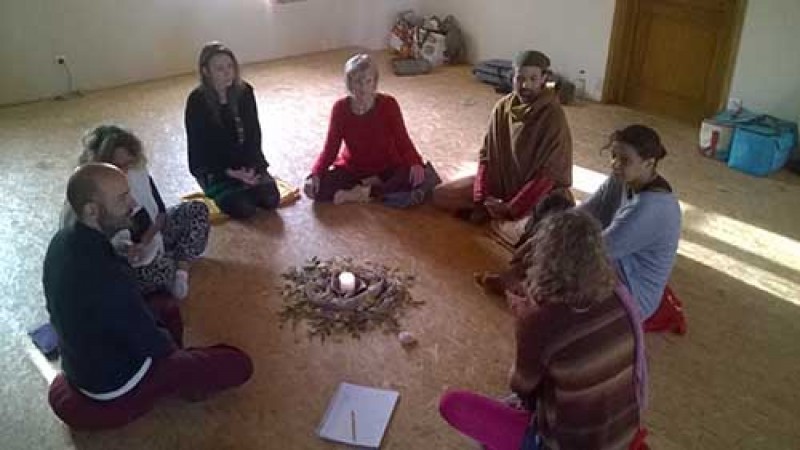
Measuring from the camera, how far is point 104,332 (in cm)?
206

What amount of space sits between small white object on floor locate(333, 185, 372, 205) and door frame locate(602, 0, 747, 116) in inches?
95.4

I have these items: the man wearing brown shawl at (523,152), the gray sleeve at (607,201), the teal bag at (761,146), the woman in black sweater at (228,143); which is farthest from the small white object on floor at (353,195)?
the teal bag at (761,146)

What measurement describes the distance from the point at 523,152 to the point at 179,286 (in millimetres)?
1551

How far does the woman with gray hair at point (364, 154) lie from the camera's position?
11.8 feet

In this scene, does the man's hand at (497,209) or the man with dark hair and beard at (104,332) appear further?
the man's hand at (497,209)

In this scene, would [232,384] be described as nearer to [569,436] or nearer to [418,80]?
[569,436]

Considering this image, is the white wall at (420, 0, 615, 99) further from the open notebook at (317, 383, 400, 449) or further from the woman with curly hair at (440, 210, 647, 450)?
the woman with curly hair at (440, 210, 647, 450)

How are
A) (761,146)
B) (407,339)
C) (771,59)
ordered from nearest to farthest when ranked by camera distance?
(407,339) → (761,146) → (771,59)

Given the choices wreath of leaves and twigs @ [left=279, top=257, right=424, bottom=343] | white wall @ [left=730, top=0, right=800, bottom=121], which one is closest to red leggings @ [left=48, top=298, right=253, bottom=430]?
wreath of leaves and twigs @ [left=279, top=257, right=424, bottom=343]

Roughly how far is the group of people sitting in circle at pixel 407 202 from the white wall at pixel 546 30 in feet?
7.22

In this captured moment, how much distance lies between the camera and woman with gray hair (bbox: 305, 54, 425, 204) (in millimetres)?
3590

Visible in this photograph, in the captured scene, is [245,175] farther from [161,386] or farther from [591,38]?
[591,38]

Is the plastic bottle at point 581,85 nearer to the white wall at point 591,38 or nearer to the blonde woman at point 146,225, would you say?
the white wall at point 591,38

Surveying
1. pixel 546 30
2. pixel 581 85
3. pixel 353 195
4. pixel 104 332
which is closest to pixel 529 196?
pixel 353 195
